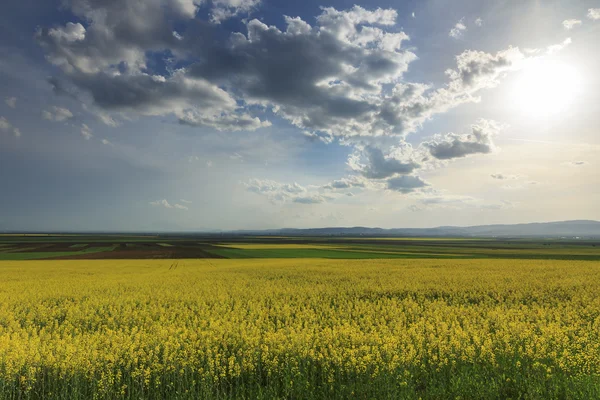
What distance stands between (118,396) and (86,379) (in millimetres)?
1389

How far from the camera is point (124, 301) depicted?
16.8m

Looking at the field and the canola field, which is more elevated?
the canola field

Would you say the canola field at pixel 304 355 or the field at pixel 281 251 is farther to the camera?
the field at pixel 281 251

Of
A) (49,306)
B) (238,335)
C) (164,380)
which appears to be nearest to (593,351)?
(238,335)

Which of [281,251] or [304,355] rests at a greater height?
[304,355]

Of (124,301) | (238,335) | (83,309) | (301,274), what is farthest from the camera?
(301,274)

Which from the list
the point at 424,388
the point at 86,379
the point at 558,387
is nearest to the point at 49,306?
the point at 86,379

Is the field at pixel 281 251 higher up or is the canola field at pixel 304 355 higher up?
the canola field at pixel 304 355

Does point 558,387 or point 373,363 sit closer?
point 558,387

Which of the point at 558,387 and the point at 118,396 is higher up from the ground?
the point at 558,387

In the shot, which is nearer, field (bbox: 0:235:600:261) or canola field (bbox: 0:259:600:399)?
canola field (bbox: 0:259:600:399)

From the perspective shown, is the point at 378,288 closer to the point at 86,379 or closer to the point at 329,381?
the point at 329,381

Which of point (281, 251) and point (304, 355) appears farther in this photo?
point (281, 251)

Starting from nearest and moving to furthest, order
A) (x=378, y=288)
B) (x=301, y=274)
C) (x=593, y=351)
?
1. (x=593, y=351)
2. (x=378, y=288)
3. (x=301, y=274)
